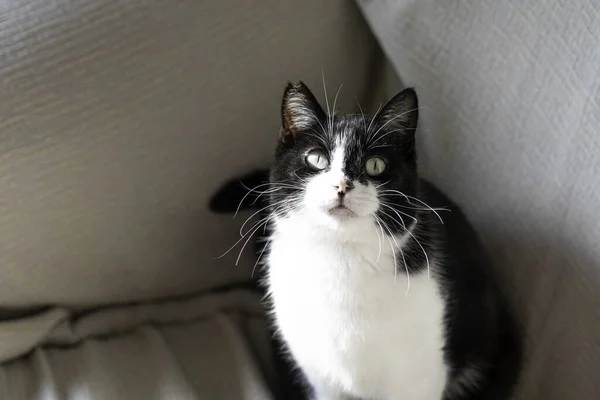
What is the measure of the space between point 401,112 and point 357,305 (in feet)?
0.78

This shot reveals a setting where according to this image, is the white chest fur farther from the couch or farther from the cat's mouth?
the couch

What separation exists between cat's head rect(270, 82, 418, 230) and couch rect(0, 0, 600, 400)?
20 centimetres

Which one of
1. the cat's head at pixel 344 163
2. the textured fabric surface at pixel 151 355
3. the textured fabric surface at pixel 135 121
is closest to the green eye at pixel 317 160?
the cat's head at pixel 344 163

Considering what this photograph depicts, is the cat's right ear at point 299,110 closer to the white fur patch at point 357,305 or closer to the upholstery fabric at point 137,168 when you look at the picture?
the white fur patch at point 357,305

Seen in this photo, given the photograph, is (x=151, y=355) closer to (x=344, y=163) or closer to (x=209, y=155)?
(x=209, y=155)

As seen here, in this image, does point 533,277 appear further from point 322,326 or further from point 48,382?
point 48,382

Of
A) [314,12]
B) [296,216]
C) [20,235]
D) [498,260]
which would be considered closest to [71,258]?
[20,235]

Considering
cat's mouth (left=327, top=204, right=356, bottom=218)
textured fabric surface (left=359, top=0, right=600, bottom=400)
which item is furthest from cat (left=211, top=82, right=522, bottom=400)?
textured fabric surface (left=359, top=0, right=600, bottom=400)

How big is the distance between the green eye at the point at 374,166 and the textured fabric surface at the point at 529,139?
0.25 metres

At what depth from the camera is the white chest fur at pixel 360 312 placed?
79 cm

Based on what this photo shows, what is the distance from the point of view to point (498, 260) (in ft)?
3.29

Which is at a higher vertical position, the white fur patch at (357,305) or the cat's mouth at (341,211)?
the cat's mouth at (341,211)

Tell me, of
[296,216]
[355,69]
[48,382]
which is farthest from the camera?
[355,69]

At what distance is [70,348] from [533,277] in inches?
27.3
